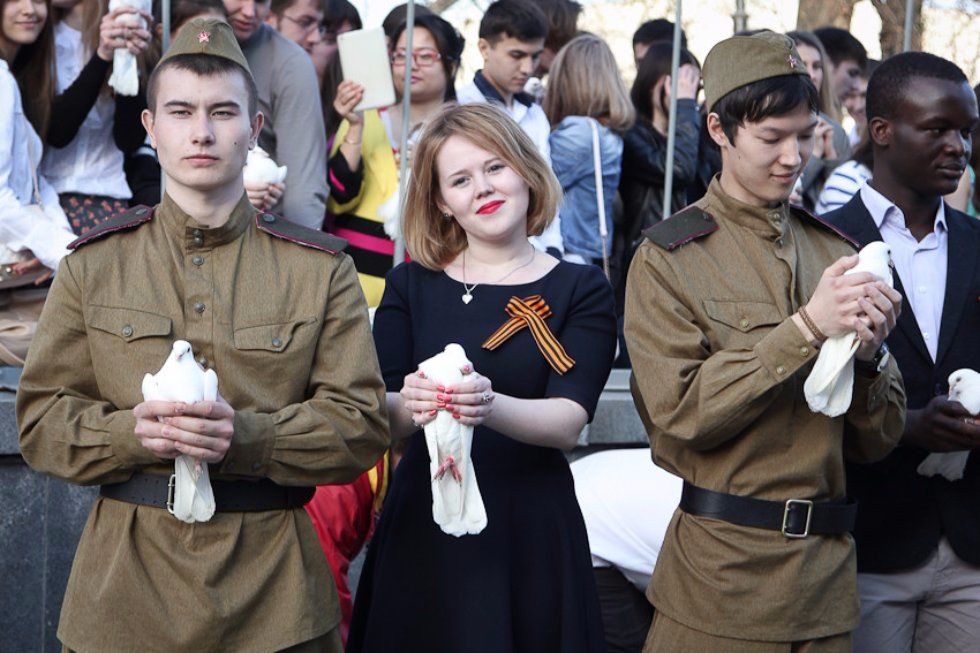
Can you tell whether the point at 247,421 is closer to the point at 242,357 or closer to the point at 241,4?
the point at 242,357

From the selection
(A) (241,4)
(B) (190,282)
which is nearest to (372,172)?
(A) (241,4)

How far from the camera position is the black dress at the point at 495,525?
3.49 m

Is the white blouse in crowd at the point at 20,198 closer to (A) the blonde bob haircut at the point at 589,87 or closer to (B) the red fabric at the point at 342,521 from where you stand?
(B) the red fabric at the point at 342,521

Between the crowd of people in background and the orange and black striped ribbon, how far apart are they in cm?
4

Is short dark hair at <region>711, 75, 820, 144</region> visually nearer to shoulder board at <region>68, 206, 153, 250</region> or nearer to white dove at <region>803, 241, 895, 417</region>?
white dove at <region>803, 241, 895, 417</region>

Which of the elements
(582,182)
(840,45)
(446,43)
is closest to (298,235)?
(446,43)

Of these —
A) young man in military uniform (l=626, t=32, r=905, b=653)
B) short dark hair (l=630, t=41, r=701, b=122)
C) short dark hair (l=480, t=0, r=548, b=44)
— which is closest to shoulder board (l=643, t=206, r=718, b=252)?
young man in military uniform (l=626, t=32, r=905, b=653)

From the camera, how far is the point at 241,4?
214 inches

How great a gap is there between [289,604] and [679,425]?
970 mm

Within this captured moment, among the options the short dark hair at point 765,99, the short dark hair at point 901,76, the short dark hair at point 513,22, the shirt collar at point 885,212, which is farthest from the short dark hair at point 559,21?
the short dark hair at point 765,99

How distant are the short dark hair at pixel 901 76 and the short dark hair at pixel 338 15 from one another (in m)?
3.04

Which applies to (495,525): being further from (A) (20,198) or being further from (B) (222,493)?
(A) (20,198)

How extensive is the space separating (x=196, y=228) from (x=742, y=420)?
4.26ft

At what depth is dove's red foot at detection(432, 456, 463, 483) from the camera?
10.5ft
